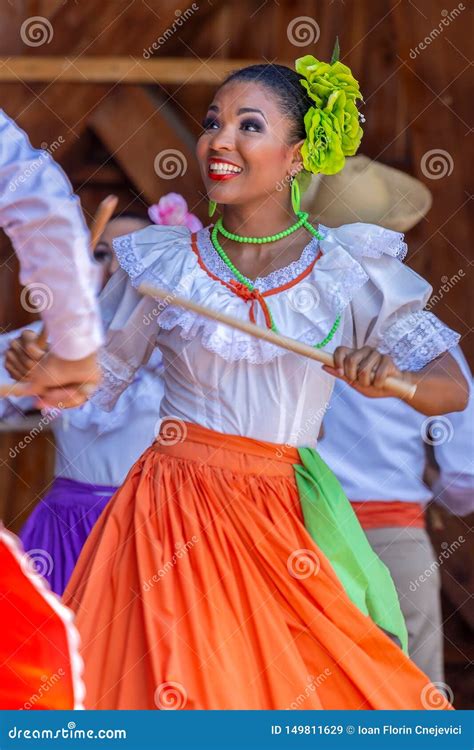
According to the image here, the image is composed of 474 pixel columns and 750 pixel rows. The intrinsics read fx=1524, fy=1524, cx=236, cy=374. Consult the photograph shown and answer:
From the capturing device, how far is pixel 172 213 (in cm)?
421

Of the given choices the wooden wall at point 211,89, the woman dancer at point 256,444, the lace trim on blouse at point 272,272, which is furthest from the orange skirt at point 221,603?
the wooden wall at point 211,89

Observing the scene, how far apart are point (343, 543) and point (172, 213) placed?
4.78ft

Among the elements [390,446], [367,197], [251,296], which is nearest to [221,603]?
[251,296]

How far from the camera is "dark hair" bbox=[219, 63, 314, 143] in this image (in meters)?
3.18

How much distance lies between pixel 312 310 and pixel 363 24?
5.20ft

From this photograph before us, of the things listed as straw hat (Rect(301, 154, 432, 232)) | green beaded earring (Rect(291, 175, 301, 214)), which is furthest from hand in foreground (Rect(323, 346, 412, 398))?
straw hat (Rect(301, 154, 432, 232))

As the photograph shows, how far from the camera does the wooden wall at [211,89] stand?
4.36 metres

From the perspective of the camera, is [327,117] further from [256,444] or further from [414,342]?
[256,444]

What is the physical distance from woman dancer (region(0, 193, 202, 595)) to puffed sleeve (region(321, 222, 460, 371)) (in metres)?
0.86

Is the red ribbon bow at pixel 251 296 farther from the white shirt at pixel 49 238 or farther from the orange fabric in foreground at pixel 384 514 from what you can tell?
the orange fabric in foreground at pixel 384 514

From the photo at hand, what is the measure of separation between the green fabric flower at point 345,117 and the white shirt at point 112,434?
3.13ft

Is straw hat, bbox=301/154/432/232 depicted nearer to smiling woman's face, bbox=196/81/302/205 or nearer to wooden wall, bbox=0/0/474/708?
wooden wall, bbox=0/0/474/708

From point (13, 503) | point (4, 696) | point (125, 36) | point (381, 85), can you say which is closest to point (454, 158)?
point (381, 85)

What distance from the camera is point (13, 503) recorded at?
4695 mm
